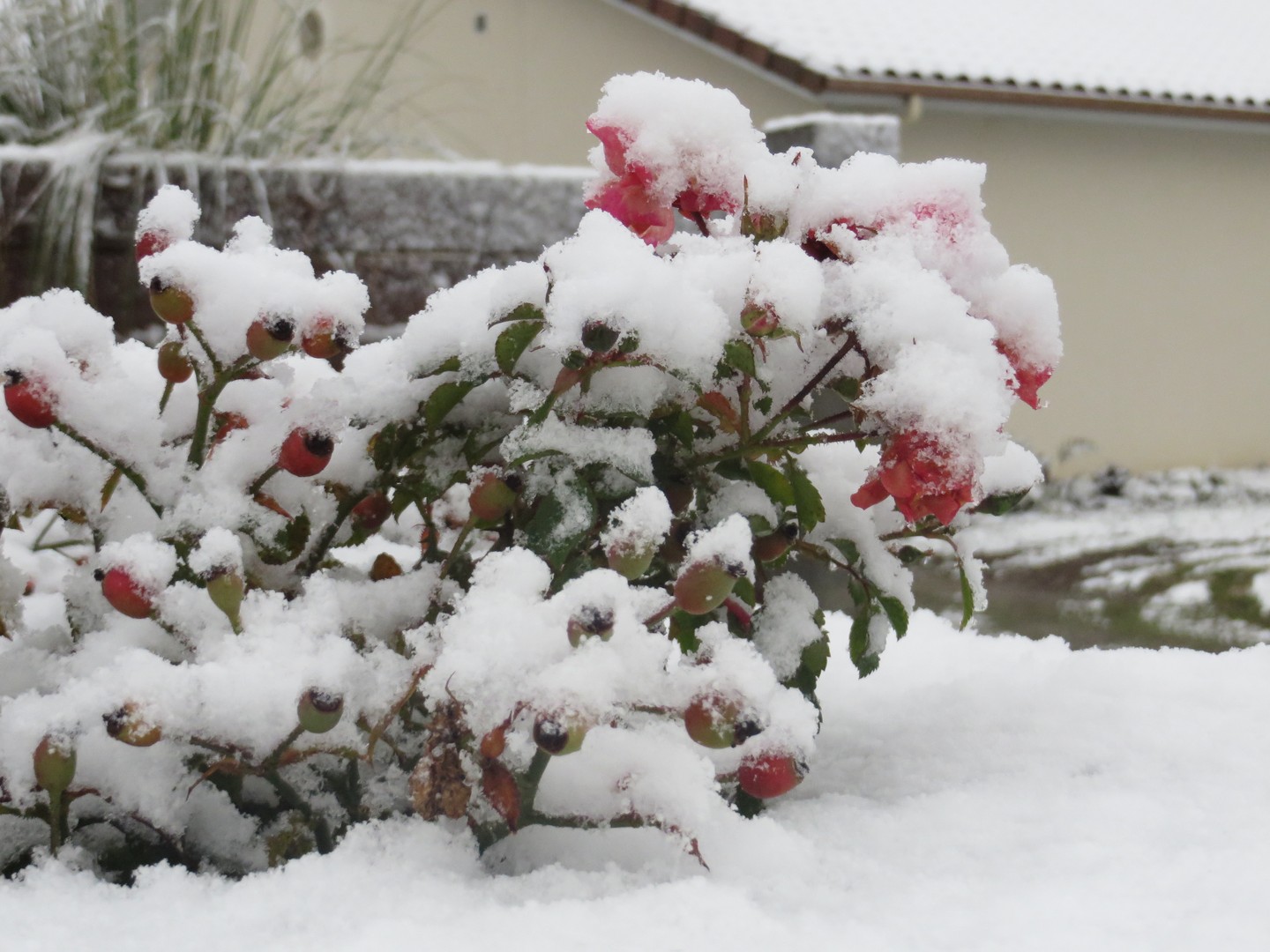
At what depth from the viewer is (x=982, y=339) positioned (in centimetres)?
73

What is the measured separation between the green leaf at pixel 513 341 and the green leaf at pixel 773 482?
6.4 inches

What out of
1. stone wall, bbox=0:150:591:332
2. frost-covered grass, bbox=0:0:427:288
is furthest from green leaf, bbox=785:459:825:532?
frost-covered grass, bbox=0:0:427:288

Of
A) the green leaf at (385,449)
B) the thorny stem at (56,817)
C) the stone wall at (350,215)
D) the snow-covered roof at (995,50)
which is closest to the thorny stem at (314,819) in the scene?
the thorny stem at (56,817)

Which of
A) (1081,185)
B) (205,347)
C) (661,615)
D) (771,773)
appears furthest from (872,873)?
(1081,185)

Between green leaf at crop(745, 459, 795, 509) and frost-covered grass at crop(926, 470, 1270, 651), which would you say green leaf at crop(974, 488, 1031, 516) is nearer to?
frost-covered grass at crop(926, 470, 1270, 651)

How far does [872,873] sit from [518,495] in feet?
1.02

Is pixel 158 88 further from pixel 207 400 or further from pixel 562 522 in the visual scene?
pixel 562 522

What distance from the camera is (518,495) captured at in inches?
29.8

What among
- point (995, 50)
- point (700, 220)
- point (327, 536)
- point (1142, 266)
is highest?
point (995, 50)

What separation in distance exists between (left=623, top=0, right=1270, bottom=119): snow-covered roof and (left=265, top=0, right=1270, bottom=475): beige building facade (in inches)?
4.6

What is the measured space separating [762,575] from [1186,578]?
3176mm

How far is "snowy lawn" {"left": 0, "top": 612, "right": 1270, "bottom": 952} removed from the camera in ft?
2.02

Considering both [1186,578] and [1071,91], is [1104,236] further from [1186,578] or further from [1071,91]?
[1186,578]

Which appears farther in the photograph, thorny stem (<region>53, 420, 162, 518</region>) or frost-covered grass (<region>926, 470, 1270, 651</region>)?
frost-covered grass (<region>926, 470, 1270, 651</region>)
